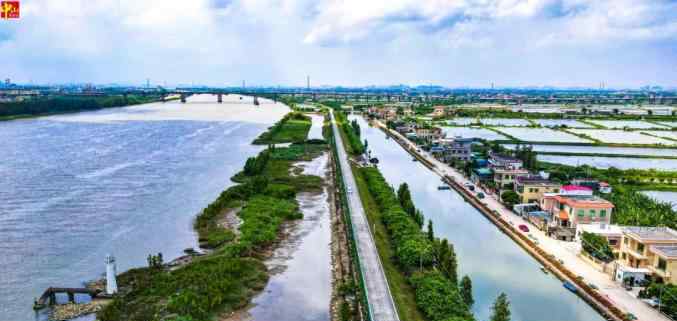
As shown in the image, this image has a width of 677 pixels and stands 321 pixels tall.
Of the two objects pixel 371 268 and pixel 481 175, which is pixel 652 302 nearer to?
pixel 371 268

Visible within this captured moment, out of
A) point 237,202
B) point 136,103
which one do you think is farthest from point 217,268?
point 136,103

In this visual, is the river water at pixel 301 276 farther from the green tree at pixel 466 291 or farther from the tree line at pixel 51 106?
the tree line at pixel 51 106

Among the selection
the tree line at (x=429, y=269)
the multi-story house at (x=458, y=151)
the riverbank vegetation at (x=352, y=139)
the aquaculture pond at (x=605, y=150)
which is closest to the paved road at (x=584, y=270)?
the tree line at (x=429, y=269)

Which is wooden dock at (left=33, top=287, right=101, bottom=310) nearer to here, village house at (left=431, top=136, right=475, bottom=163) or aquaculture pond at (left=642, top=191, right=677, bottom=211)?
aquaculture pond at (left=642, top=191, right=677, bottom=211)

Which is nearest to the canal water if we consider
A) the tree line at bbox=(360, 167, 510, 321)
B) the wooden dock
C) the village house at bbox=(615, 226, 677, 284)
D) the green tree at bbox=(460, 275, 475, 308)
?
the green tree at bbox=(460, 275, 475, 308)

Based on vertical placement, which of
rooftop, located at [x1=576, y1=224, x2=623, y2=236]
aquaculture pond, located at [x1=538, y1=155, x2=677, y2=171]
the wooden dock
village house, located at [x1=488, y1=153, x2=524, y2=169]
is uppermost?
village house, located at [x1=488, y1=153, x2=524, y2=169]
